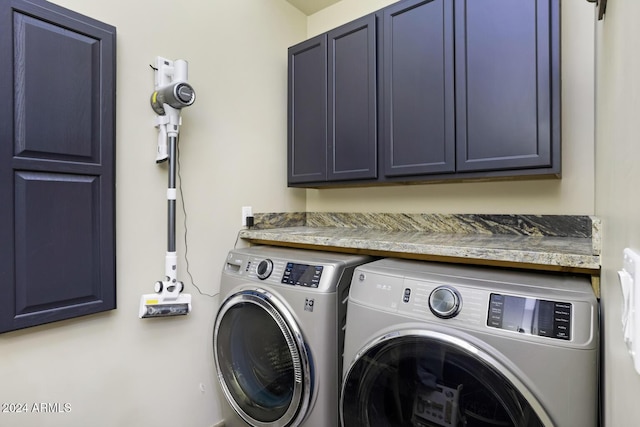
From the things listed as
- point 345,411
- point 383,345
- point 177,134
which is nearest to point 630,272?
point 383,345

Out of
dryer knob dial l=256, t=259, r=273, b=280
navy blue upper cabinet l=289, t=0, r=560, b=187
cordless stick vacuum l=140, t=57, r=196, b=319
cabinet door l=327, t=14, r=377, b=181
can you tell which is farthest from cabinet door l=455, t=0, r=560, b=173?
cordless stick vacuum l=140, t=57, r=196, b=319

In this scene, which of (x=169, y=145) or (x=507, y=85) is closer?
(x=507, y=85)

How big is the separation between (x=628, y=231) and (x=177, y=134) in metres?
1.57

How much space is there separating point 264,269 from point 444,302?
2.66 ft

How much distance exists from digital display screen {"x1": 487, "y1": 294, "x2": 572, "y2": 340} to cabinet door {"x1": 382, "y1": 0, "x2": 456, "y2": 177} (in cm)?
74

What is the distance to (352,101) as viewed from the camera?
1.81 m

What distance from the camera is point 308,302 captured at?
1314mm

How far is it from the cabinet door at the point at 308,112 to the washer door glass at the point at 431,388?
1.11m

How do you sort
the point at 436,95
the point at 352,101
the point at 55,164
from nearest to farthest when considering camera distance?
the point at 55,164 → the point at 436,95 → the point at 352,101

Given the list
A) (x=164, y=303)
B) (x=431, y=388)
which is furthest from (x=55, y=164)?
(x=431, y=388)

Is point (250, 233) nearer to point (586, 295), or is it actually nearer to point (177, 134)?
point (177, 134)

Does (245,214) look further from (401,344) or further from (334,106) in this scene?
(401,344)

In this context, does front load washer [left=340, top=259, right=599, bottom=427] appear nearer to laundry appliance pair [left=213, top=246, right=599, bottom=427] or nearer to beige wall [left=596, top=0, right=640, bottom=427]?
laundry appliance pair [left=213, top=246, right=599, bottom=427]

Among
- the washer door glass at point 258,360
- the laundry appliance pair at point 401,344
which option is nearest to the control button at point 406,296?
the laundry appliance pair at point 401,344
